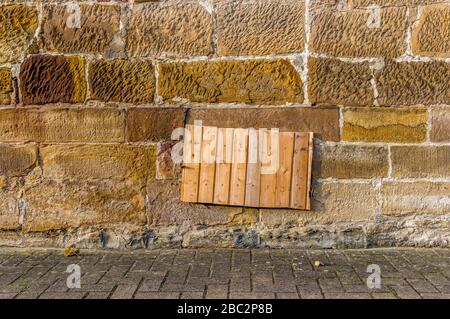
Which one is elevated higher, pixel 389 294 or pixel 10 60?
pixel 10 60

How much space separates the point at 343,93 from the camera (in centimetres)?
498

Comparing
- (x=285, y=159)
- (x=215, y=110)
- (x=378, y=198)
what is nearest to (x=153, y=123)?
(x=215, y=110)

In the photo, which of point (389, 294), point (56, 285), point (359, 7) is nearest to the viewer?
point (389, 294)

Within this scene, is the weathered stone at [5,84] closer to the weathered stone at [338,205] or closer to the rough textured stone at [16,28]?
the rough textured stone at [16,28]

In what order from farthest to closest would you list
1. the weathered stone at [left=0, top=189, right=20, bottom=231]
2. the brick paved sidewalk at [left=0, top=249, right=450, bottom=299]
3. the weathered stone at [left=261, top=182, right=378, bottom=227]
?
the weathered stone at [left=0, top=189, right=20, bottom=231]
the weathered stone at [left=261, top=182, right=378, bottom=227]
the brick paved sidewalk at [left=0, top=249, right=450, bottom=299]

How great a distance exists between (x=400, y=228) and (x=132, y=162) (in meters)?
2.25

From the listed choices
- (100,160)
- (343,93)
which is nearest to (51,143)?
(100,160)

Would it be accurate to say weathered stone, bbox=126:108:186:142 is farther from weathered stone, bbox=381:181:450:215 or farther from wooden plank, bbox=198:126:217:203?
weathered stone, bbox=381:181:450:215

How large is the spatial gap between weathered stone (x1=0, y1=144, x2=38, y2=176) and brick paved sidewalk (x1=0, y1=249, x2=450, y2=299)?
26.7 inches

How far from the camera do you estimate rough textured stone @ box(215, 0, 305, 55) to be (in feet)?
16.3

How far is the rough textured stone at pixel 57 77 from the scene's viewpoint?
5051 millimetres

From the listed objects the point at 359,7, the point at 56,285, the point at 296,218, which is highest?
the point at 359,7

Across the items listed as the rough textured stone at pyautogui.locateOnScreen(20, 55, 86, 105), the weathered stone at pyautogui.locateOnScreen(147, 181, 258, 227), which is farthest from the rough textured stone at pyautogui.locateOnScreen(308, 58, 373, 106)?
the rough textured stone at pyautogui.locateOnScreen(20, 55, 86, 105)

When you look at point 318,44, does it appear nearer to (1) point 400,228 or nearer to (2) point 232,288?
(1) point 400,228
